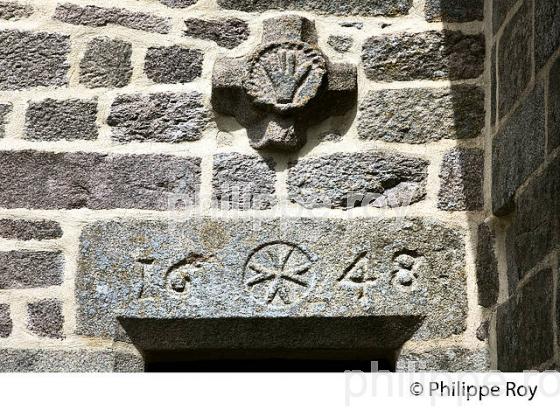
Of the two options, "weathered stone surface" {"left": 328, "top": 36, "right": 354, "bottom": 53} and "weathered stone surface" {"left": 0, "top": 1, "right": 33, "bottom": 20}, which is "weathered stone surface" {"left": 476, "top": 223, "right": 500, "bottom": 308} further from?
"weathered stone surface" {"left": 0, "top": 1, "right": 33, "bottom": 20}

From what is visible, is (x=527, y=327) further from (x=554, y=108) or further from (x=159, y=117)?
(x=159, y=117)

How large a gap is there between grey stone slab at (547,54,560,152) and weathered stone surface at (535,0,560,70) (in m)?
0.06

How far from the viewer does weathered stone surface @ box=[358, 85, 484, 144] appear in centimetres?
371

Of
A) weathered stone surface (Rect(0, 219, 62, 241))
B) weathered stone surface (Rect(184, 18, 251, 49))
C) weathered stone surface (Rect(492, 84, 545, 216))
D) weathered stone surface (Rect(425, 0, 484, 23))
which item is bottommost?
weathered stone surface (Rect(0, 219, 62, 241))

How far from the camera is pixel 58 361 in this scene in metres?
3.54

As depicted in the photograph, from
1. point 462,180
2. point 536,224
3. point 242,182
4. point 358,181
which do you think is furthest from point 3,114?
point 536,224

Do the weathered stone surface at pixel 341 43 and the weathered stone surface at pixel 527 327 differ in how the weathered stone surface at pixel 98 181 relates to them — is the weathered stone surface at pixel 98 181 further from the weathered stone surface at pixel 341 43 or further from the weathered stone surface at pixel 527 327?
the weathered stone surface at pixel 527 327

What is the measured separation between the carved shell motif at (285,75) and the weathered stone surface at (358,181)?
0.19 metres

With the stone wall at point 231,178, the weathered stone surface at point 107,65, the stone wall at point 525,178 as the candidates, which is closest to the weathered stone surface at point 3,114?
the stone wall at point 231,178

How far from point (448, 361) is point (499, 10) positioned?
103 cm

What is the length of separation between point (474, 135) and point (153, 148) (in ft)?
3.15

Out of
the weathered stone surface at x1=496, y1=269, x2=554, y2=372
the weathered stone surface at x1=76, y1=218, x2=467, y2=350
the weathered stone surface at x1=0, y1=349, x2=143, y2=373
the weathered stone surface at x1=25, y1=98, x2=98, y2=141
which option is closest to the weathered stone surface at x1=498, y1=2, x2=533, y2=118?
the weathered stone surface at x1=76, y1=218, x2=467, y2=350

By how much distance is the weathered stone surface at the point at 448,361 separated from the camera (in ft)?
11.5

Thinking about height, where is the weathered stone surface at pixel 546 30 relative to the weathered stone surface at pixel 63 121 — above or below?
above
